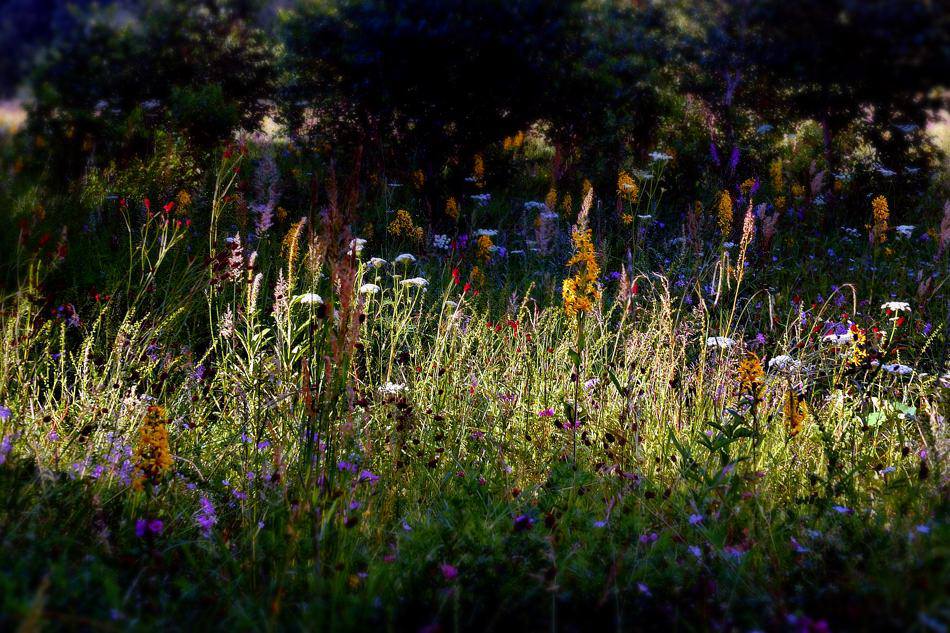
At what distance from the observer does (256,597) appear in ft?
6.18

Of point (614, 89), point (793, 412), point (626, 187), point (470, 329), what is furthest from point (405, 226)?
point (793, 412)

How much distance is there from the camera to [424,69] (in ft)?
24.0

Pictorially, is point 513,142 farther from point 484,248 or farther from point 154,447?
point 154,447

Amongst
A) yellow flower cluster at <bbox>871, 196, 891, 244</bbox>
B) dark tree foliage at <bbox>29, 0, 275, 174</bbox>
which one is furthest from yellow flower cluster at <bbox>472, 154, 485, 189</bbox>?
yellow flower cluster at <bbox>871, 196, 891, 244</bbox>

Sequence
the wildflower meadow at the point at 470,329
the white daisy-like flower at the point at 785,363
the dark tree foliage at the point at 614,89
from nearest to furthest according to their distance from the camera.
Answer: the wildflower meadow at the point at 470,329, the white daisy-like flower at the point at 785,363, the dark tree foliage at the point at 614,89

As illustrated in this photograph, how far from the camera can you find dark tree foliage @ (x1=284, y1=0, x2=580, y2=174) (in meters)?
7.11

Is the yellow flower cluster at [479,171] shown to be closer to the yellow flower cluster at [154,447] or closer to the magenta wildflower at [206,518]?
the magenta wildflower at [206,518]

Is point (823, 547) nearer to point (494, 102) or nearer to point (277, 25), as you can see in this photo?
point (494, 102)

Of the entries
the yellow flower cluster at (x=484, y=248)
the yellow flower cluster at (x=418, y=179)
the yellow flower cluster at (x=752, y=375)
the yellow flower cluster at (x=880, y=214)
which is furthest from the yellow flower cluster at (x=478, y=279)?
the yellow flower cluster at (x=880, y=214)

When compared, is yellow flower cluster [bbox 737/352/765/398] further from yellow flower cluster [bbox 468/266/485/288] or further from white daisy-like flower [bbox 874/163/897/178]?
white daisy-like flower [bbox 874/163/897/178]

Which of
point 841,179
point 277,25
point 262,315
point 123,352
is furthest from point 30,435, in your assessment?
point 841,179

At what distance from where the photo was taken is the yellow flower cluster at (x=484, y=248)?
5723 millimetres

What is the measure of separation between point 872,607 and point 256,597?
54.3 inches

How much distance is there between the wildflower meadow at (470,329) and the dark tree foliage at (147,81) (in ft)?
0.12
